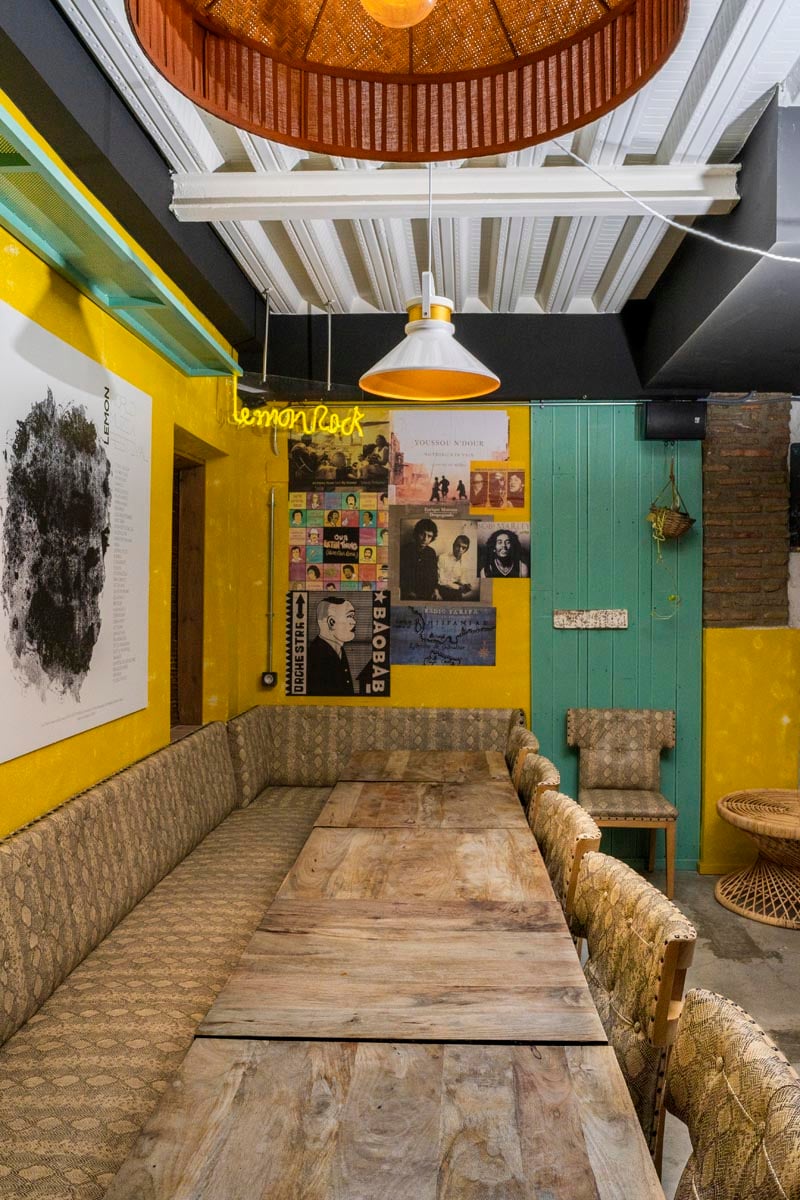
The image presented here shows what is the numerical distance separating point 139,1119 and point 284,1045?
625 millimetres

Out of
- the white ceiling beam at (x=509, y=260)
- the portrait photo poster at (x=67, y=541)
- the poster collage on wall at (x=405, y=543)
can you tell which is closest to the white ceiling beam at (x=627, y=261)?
the white ceiling beam at (x=509, y=260)

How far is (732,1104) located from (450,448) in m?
4.28

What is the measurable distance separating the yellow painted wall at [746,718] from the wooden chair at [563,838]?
95.6 inches

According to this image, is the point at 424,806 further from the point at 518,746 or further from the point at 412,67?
the point at 412,67

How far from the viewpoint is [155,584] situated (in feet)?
12.6

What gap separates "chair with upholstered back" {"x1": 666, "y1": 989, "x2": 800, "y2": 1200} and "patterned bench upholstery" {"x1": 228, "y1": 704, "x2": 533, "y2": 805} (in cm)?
355

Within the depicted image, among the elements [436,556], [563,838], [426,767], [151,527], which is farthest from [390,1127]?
[436,556]

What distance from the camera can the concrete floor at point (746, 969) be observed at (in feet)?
10.2

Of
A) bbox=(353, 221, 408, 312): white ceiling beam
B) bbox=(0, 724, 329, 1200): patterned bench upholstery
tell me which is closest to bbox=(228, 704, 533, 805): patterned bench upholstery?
bbox=(0, 724, 329, 1200): patterned bench upholstery

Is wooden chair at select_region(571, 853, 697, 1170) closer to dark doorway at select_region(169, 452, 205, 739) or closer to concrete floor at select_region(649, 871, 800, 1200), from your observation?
concrete floor at select_region(649, 871, 800, 1200)

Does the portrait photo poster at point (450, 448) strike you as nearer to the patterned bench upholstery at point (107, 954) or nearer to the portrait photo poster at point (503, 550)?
the portrait photo poster at point (503, 550)

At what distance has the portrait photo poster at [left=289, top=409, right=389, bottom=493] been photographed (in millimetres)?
5223

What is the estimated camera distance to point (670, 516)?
16.3 ft

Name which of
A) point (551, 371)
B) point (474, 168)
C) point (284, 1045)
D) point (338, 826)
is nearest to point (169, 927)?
point (338, 826)
